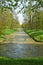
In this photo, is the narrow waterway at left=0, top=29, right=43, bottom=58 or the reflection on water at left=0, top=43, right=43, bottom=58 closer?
the reflection on water at left=0, top=43, right=43, bottom=58

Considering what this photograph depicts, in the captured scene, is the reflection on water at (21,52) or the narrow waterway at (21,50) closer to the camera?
the reflection on water at (21,52)

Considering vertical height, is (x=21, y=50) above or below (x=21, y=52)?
below

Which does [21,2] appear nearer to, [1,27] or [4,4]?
[4,4]

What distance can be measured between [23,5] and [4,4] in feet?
3.54

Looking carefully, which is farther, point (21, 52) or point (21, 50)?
point (21, 50)

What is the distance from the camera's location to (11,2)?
11.0m

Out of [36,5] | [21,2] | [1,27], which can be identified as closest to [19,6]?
[21,2]
